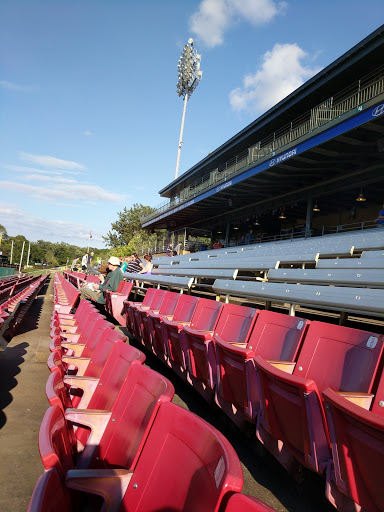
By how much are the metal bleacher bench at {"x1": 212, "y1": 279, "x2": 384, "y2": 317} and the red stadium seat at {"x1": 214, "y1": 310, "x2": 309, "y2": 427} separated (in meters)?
Result: 0.69

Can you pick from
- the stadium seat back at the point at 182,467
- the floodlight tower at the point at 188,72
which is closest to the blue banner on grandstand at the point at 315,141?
the stadium seat back at the point at 182,467

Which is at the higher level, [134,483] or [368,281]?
[368,281]

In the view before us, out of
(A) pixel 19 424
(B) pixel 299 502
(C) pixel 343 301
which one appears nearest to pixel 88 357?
(A) pixel 19 424

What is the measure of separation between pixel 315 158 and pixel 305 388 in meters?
10.1

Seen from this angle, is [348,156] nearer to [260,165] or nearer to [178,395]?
[260,165]

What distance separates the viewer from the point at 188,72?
102 feet

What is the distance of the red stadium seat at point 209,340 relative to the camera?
255cm

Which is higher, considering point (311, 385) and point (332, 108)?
point (332, 108)

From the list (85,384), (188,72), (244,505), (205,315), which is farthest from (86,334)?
(188,72)

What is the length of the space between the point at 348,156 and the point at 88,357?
9.68 meters

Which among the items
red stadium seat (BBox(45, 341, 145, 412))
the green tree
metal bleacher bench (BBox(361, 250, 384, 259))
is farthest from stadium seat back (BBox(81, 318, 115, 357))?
the green tree

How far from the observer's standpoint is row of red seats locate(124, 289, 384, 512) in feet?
4.12

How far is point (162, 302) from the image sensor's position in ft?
16.5

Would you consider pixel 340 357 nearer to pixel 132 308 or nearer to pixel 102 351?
pixel 102 351
